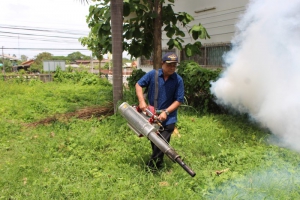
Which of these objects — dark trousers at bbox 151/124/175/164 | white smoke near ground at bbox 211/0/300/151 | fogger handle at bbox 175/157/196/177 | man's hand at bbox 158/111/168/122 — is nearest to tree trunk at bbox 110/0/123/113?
white smoke near ground at bbox 211/0/300/151

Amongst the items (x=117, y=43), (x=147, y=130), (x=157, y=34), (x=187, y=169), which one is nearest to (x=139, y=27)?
(x=157, y=34)

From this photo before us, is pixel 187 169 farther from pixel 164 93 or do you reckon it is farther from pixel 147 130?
pixel 164 93

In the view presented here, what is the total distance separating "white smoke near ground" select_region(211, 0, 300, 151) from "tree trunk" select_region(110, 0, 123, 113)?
2.31 meters

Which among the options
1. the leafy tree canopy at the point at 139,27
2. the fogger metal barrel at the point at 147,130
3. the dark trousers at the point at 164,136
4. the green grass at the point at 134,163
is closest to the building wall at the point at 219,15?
the leafy tree canopy at the point at 139,27

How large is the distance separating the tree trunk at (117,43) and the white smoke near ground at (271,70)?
2.31m

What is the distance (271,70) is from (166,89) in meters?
2.22

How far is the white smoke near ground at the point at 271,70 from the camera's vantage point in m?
4.15

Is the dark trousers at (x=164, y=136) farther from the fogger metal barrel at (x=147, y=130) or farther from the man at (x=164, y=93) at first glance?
the fogger metal barrel at (x=147, y=130)

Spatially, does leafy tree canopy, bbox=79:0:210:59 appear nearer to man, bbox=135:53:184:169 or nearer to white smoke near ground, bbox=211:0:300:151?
white smoke near ground, bbox=211:0:300:151

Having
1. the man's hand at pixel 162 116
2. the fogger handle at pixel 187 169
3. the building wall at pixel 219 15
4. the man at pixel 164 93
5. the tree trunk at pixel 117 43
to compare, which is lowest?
the fogger handle at pixel 187 169

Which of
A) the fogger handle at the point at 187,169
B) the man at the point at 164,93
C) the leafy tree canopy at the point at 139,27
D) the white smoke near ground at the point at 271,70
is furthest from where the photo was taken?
the leafy tree canopy at the point at 139,27

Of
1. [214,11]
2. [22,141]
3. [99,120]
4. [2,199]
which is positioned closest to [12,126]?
[22,141]

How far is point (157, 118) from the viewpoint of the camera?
3.16 metres

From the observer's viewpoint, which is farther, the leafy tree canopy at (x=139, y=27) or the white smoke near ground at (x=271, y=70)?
the leafy tree canopy at (x=139, y=27)
